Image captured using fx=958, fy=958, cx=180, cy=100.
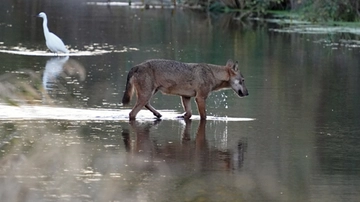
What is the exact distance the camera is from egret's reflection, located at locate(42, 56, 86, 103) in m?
17.0

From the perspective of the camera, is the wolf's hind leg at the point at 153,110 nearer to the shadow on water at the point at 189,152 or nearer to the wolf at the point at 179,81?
the wolf at the point at 179,81

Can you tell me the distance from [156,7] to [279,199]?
4733 cm

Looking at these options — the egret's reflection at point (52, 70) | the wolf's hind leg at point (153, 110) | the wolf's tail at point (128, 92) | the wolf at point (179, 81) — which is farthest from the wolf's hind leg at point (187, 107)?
the egret's reflection at point (52, 70)

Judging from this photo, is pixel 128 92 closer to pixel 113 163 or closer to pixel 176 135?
pixel 176 135

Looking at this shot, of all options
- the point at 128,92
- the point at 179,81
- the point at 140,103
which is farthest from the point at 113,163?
the point at 179,81

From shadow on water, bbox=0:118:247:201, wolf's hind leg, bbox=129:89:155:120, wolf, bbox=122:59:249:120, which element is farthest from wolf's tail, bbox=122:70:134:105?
shadow on water, bbox=0:118:247:201

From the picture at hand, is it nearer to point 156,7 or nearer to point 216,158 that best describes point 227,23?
point 156,7

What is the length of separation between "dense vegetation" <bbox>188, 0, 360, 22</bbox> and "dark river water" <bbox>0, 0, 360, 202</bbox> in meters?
14.2

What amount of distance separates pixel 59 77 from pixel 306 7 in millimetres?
25898

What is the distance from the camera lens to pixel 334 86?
19.8m

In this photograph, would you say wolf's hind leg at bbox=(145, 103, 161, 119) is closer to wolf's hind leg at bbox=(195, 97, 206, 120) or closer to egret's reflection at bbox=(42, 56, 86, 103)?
wolf's hind leg at bbox=(195, 97, 206, 120)

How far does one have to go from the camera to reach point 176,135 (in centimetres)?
1289

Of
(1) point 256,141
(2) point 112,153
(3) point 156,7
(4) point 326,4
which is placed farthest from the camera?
(3) point 156,7

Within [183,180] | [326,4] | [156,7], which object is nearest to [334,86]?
[183,180]
